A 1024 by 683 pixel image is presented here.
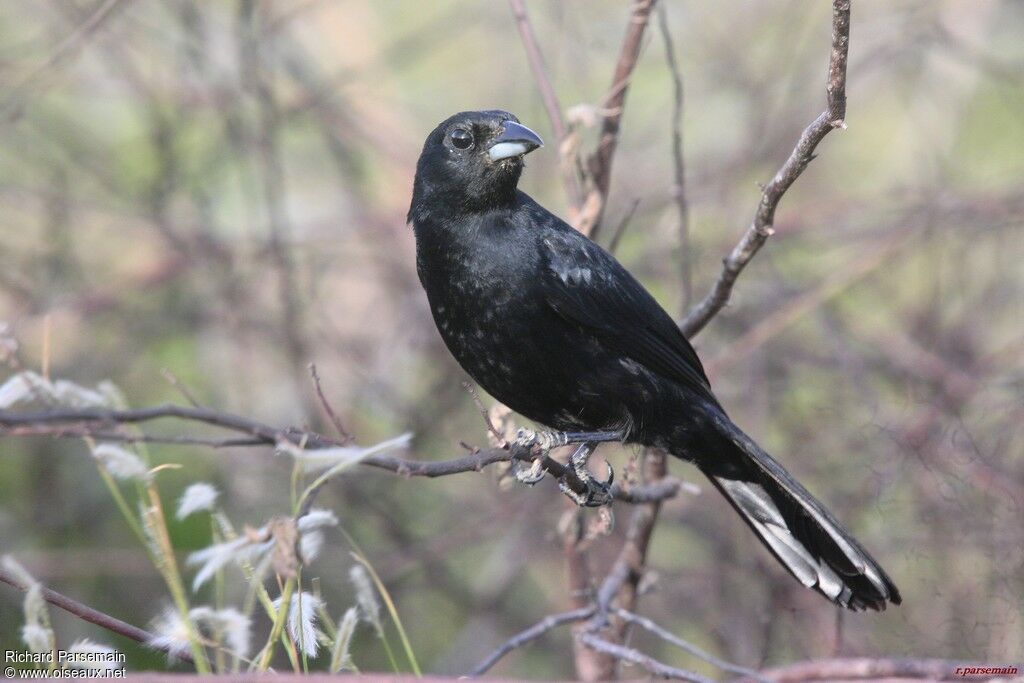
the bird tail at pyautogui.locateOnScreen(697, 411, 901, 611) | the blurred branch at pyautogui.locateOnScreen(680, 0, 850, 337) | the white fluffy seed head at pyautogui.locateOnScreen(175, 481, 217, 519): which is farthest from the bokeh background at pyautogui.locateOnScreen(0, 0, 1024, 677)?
the white fluffy seed head at pyautogui.locateOnScreen(175, 481, 217, 519)

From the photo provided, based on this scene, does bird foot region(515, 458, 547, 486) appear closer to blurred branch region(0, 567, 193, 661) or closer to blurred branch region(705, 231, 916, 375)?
blurred branch region(0, 567, 193, 661)

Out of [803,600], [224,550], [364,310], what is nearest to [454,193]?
[224,550]

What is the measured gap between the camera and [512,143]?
137 inches

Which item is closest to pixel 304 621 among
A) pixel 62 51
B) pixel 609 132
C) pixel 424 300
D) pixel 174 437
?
pixel 174 437

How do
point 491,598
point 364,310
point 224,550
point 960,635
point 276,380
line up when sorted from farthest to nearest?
point 364,310, point 276,380, point 491,598, point 960,635, point 224,550

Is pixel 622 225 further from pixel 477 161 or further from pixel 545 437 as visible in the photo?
pixel 545 437

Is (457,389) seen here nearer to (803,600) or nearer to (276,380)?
(276,380)

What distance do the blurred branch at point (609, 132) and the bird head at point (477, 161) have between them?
1.09ft

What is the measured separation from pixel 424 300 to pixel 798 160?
10.7ft

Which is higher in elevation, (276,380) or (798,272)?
(798,272)

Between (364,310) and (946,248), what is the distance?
3058 millimetres

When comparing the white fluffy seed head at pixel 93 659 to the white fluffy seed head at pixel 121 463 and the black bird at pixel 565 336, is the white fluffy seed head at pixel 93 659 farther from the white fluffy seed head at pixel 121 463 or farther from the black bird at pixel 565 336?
the black bird at pixel 565 336

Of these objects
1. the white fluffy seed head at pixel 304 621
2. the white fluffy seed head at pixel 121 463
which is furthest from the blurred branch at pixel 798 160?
the white fluffy seed head at pixel 121 463

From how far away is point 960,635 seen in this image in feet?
12.7
